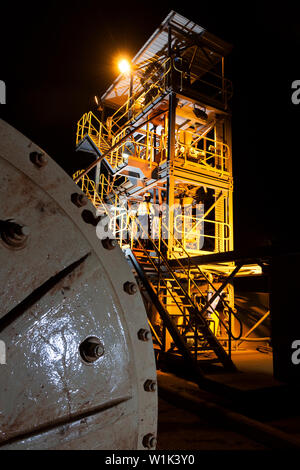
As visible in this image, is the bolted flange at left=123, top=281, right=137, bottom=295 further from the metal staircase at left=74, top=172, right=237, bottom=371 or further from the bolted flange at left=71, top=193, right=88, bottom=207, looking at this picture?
the metal staircase at left=74, top=172, right=237, bottom=371

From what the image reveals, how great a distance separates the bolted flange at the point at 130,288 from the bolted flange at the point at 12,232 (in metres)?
0.58

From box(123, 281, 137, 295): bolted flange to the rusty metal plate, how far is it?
0.09ft

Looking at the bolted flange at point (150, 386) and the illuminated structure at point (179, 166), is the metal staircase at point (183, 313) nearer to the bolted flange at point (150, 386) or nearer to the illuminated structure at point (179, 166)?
the illuminated structure at point (179, 166)

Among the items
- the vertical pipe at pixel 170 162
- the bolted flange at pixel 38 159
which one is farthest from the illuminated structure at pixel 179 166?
the bolted flange at pixel 38 159

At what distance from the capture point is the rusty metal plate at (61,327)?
3.79 feet

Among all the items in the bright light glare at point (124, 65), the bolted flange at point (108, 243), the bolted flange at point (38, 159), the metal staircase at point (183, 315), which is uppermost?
the bright light glare at point (124, 65)

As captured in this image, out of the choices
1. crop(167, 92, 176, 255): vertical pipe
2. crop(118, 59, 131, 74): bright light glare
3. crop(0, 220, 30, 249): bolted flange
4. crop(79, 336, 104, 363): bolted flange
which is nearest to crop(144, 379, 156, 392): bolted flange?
crop(79, 336, 104, 363): bolted flange

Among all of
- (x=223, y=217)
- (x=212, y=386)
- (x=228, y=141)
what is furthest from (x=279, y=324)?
(x=228, y=141)

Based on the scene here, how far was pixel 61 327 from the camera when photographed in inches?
50.5

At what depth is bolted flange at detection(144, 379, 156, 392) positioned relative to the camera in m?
1.46

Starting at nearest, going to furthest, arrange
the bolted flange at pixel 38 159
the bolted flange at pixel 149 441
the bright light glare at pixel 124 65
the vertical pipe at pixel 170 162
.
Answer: the bolted flange at pixel 38 159, the bolted flange at pixel 149 441, the vertical pipe at pixel 170 162, the bright light glare at pixel 124 65

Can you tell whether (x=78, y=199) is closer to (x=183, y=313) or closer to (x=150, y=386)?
(x=150, y=386)
